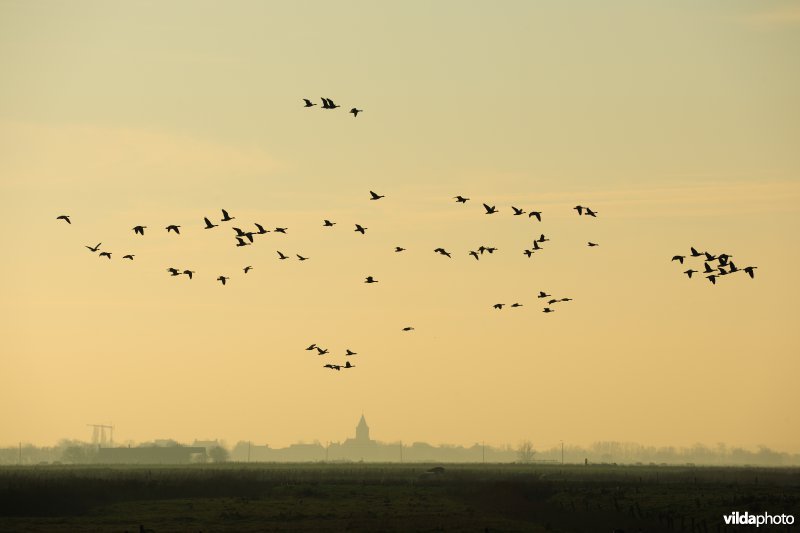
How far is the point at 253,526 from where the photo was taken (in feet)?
196

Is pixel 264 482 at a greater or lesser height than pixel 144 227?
lesser

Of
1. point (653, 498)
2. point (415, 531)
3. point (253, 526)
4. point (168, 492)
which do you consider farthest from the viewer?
point (168, 492)

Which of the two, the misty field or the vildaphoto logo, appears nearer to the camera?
the vildaphoto logo

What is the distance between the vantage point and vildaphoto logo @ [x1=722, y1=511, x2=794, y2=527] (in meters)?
56.1

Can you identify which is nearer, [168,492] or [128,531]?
[128,531]

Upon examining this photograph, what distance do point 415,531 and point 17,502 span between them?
29122mm

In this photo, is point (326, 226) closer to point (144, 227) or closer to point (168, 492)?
point (144, 227)

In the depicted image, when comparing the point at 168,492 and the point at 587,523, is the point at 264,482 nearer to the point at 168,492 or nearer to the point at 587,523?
the point at 168,492

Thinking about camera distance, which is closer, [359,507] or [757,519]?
[757,519]

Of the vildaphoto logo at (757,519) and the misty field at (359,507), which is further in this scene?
the misty field at (359,507)

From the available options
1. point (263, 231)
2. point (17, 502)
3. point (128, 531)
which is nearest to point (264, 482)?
point (17, 502)

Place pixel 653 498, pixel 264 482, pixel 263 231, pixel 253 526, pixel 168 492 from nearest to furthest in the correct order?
pixel 253 526 → pixel 263 231 → pixel 653 498 → pixel 168 492 → pixel 264 482

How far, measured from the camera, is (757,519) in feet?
191

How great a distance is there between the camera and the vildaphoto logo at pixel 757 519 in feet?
184
